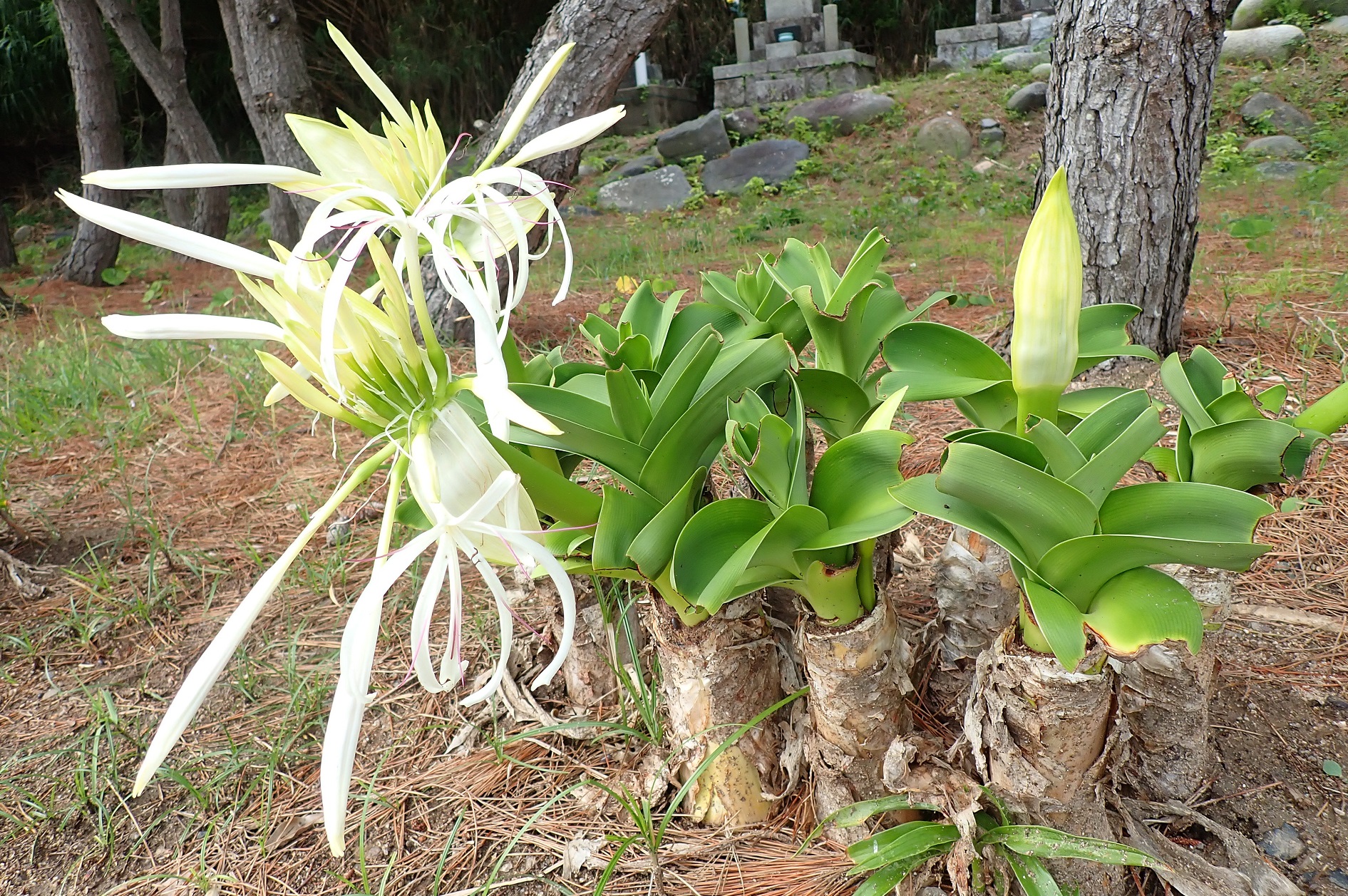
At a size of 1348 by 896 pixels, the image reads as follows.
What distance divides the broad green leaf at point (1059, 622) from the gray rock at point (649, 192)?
746cm

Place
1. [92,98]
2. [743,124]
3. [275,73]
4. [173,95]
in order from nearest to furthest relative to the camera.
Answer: [275,73]
[92,98]
[173,95]
[743,124]

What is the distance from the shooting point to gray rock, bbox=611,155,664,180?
29.3 ft

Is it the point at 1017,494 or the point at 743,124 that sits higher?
the point at 743,124

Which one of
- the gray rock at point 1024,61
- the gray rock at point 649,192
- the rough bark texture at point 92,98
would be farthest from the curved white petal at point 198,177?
the gray rock at point 1024,61

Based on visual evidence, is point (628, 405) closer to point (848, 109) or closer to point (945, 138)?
point (945, 138)

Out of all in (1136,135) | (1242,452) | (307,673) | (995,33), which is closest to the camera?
(1242,452)

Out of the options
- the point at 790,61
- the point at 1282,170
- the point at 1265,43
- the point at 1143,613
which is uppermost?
the point at 790,61

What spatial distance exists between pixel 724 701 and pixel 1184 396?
0.66 metres

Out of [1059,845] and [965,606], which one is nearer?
[1059,845]

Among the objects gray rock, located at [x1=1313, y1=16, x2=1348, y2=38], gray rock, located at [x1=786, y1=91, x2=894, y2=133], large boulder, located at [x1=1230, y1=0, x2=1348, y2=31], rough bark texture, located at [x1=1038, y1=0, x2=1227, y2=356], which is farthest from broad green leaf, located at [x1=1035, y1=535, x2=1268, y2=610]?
large boulder, located at [x1=1230, y1=0, x2=1348, y2=31]

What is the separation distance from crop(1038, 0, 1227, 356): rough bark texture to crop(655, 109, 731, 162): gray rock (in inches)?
287

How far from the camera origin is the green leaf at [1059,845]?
0.84m

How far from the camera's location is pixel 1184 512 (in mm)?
768

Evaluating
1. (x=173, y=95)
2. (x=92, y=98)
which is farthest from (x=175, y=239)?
(x=173, y=95)
